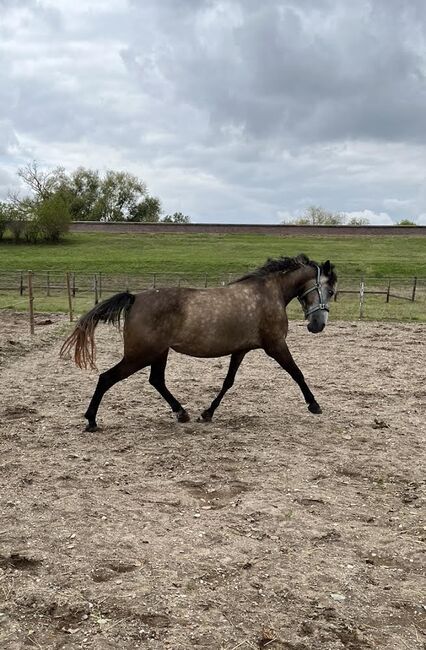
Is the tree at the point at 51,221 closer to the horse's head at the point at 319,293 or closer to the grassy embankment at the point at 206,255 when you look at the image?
the grassy embankment at the point at 206,255

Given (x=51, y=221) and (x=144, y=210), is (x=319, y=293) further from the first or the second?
(x=144, y=210)

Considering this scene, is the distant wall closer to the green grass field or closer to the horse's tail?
the green grass field

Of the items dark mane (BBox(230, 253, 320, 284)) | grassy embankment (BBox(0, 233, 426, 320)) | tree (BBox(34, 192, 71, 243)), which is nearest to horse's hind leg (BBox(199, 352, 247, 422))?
dark mane (BBox(230, 253, 320, 284))

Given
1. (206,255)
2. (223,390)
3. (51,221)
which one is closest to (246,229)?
(206,255)

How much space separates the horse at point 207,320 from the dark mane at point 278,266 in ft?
0.04

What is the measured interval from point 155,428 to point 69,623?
3612mm

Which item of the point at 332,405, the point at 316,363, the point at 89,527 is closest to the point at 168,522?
the point at 89,527

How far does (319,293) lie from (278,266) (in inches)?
24.4

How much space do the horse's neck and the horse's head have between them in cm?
6

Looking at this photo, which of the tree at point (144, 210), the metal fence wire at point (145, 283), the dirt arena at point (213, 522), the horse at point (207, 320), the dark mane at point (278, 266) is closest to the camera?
the dirt arena at point (213, 522)

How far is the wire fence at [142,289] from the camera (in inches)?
828

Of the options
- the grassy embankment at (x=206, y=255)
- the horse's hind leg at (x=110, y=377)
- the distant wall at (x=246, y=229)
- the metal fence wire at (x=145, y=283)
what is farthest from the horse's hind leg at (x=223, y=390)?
the distant wall at (x=246, y=229)

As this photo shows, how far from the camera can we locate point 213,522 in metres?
4.22

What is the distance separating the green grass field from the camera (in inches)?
1550
